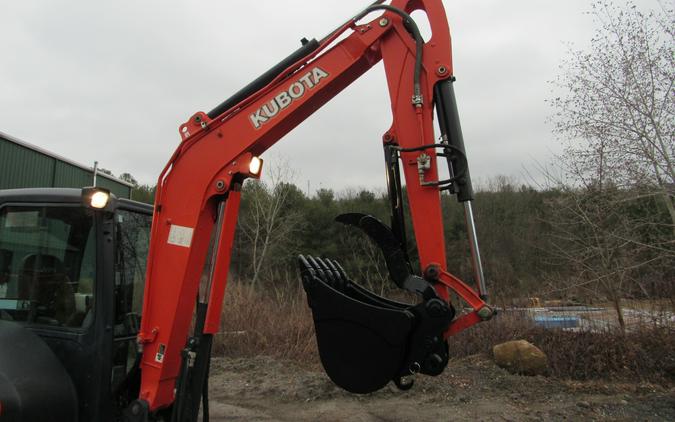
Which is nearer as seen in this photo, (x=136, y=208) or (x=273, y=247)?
(x=136, y=208)

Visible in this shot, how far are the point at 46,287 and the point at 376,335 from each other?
6.29ft

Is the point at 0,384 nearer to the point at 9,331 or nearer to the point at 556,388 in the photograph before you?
the point at 9,331

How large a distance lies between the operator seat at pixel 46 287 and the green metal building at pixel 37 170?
9.68m

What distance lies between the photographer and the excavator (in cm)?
262

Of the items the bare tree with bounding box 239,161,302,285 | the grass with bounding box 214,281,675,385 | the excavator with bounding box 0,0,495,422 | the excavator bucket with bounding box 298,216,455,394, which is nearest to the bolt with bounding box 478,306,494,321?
the excavator with bounding box 0,0,495,422

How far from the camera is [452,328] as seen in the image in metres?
2.60

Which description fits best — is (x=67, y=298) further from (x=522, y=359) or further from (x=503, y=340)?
(x=503, y=340)

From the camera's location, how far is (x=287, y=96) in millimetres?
3031

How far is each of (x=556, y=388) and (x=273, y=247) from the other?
2385 cm

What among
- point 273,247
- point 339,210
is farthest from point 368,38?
point 339,210

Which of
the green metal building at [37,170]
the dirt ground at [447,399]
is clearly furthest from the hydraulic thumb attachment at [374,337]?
the green metal building at [37,170]

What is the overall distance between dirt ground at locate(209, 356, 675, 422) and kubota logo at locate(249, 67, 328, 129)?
3.59 meters

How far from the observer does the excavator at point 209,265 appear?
2621 millimetres

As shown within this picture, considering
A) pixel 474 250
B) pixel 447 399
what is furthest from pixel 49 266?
pixel 447 399
